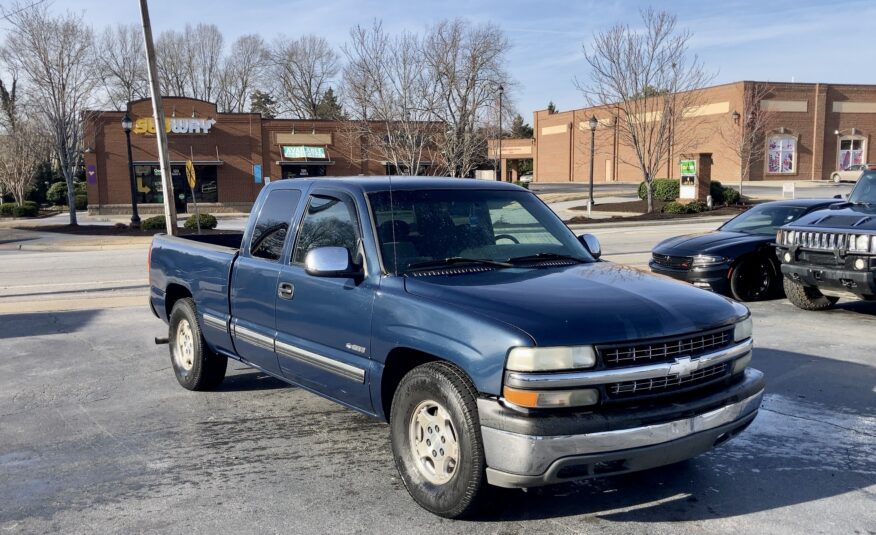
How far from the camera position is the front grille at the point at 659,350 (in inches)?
138

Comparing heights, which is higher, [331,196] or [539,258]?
[331,196]

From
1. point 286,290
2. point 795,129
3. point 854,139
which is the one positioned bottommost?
point 286,290

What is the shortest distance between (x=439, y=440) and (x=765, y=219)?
9.34m

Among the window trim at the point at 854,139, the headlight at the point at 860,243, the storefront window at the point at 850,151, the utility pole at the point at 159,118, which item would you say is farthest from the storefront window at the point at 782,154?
the headlight at the point at 860,243

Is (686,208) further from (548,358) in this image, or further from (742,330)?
(548,358)

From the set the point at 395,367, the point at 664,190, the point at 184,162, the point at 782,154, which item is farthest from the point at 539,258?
the point at 782,154

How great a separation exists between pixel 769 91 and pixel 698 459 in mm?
56074

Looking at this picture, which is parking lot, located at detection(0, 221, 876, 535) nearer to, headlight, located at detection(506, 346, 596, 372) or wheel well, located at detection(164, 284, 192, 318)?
wheel well, located at detection(164, 284, 192, 318)

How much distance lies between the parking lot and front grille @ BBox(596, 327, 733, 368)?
90cm

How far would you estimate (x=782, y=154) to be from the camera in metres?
57.1

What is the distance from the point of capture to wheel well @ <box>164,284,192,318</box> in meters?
6.74

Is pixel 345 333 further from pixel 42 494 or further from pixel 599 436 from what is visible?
pixel 42 494

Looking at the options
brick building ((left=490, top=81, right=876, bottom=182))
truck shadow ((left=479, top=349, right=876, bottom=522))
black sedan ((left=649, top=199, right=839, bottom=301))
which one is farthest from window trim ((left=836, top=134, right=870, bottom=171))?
truck shadow ((left=479, top=349, right=876, bottom=522))

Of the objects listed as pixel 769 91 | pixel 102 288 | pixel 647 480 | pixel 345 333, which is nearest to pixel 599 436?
pixel 647 480
